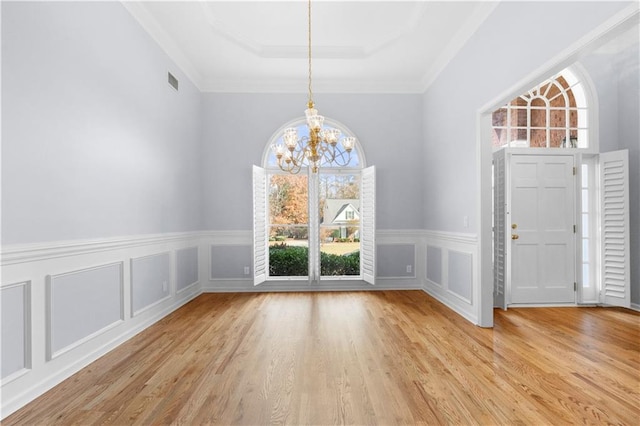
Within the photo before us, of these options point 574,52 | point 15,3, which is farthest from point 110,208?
point 574,52

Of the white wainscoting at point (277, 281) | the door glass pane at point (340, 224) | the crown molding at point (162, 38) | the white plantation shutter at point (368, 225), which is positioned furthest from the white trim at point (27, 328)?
the white plantation shutter at point (368, 225)

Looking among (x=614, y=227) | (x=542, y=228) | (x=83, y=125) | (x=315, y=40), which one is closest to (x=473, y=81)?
(x=315, y=40)

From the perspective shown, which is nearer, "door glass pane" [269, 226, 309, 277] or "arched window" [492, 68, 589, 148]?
"arched window" [492, 68, 589, 148]

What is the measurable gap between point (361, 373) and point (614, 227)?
399 centimetres

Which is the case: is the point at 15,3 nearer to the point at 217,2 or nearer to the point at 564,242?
the point at 217,2

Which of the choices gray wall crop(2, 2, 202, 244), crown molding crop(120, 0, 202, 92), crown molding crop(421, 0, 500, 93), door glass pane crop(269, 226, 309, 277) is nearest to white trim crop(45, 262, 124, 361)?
gray wall crop(2, 2, 202, 244)

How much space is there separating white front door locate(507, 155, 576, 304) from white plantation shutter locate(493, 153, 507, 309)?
0.18 m

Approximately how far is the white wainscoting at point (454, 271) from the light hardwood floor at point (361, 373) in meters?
0.27

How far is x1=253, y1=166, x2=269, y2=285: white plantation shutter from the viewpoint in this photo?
491 centimetres

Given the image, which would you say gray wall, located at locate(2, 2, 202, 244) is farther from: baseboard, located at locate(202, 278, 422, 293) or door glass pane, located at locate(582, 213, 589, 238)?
door glass pane, located at locate(582, 213, 589, 238)

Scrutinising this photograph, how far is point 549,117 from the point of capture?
448 cm

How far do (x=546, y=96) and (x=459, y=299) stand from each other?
115 inches

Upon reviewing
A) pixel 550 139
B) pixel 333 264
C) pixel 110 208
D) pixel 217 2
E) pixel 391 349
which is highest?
pixel 217 2

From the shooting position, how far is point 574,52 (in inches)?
90.1
